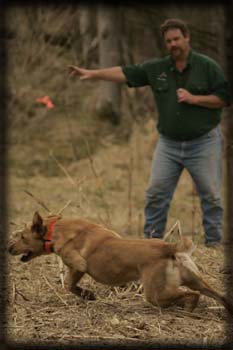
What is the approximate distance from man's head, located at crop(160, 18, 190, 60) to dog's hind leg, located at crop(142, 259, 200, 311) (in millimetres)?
2453

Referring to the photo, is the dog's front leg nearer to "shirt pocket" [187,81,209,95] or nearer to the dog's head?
the dog's head

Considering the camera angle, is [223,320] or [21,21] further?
[21,21]

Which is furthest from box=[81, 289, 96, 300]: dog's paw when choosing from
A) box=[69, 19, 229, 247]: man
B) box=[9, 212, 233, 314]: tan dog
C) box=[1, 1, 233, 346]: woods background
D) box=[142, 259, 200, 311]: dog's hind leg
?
box=[69, 19, 229, 247]: man

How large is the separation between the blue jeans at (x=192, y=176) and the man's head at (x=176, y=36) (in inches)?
30.9

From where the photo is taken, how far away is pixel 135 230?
9.10 meters

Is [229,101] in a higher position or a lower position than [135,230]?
higher

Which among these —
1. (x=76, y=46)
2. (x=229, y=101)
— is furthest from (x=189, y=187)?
(x=76, y=46)

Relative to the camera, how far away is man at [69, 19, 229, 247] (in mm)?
7023

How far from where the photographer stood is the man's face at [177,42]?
698 centimetres

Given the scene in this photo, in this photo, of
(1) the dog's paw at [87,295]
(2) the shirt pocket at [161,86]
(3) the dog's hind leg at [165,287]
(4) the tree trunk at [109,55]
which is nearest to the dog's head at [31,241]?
(1) the dog's paw at [87,295]

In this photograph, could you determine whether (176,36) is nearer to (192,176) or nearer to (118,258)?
(192,176)

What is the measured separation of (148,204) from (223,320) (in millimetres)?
2325

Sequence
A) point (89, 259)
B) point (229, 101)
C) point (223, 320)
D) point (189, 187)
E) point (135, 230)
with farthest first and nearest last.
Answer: point (189, 187) < point (135, 230) < point (229, 101) < point (89, 259) < point (223, 320)

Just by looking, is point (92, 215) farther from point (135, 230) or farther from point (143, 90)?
point (143, 90)
